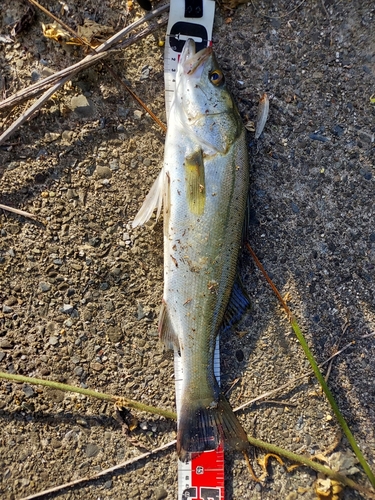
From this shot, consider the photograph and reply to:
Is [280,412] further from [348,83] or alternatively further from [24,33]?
[24,33]

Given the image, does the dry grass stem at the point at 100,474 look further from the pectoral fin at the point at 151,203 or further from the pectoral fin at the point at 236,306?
the pectoral fin at the point at 151,203

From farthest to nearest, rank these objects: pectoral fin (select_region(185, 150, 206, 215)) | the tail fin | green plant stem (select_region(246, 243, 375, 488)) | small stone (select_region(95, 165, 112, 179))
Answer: small stone (select_region(95, 165, 112, 179))
green plant stem (select_region(246, 243, 375, 488))
the tail fin
pectoral fin (select_region(185, 150, 206, 215))

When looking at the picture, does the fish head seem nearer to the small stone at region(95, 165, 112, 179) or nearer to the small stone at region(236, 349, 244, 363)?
the small stone at region(95, 165, 112, 179)

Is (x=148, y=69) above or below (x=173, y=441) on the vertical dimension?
above

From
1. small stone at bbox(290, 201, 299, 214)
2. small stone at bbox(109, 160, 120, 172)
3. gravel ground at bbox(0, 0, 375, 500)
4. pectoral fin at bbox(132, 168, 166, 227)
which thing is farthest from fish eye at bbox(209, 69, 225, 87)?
small stone at bbox(290, 201, 299, 214)

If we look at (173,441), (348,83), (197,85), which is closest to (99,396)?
(173,441)
